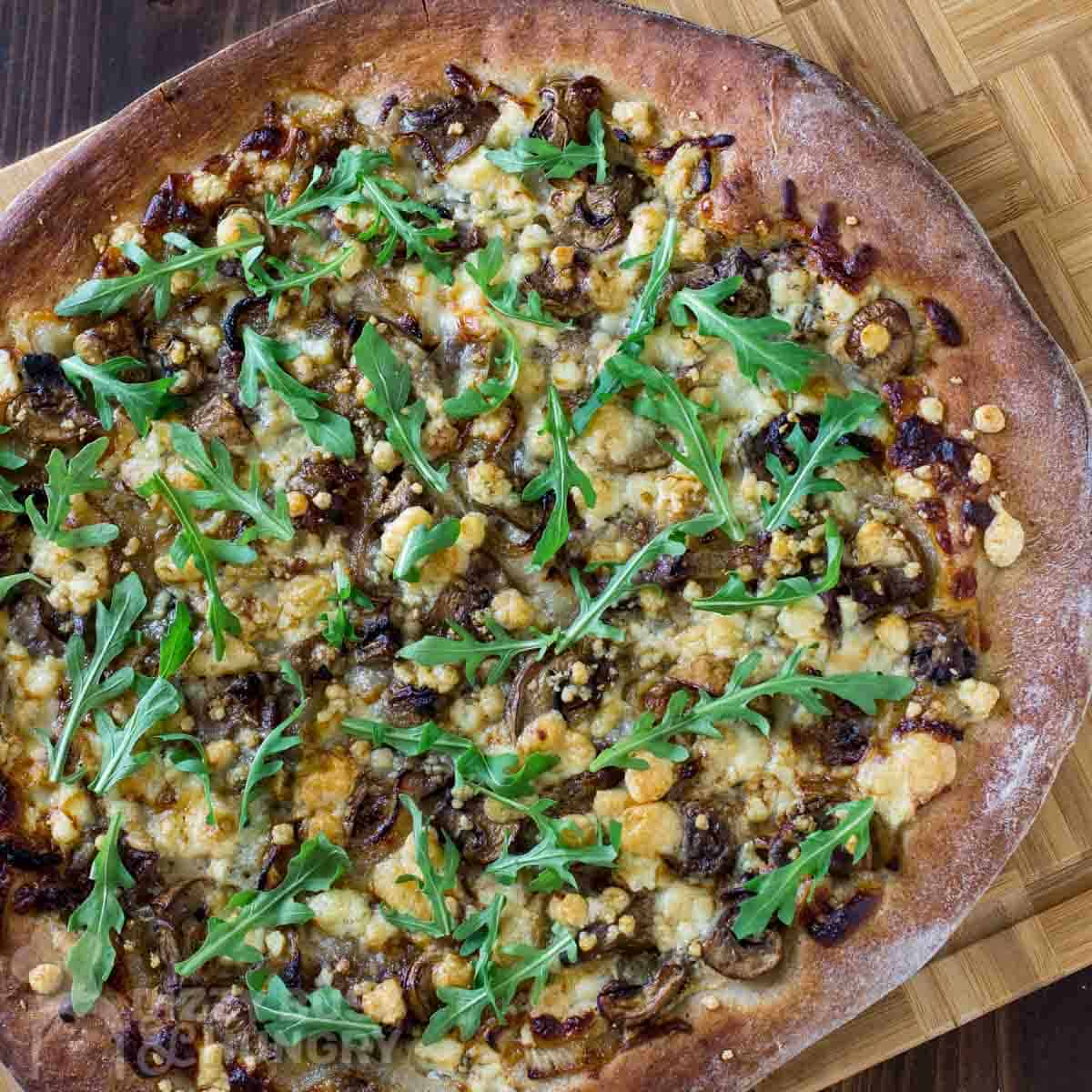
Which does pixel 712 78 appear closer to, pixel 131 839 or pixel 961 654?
pixel 961 654

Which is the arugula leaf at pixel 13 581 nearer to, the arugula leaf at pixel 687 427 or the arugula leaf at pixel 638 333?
the arugula leaf at pixel 638 333

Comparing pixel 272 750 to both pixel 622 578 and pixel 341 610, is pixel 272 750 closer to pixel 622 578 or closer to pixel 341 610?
pixel 341 610

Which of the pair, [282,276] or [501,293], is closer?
[501,293]

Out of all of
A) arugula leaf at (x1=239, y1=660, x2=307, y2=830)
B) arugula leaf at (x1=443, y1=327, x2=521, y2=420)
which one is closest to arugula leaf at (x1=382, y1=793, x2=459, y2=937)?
arugula leaf at (x1=239, y1=660, x2=307, y2=830)

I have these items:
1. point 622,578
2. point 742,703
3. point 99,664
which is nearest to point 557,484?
point 622,578

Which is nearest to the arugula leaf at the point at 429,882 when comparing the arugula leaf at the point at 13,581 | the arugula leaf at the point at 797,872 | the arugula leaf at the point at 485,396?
the arugula leaf at the point at 797,872
